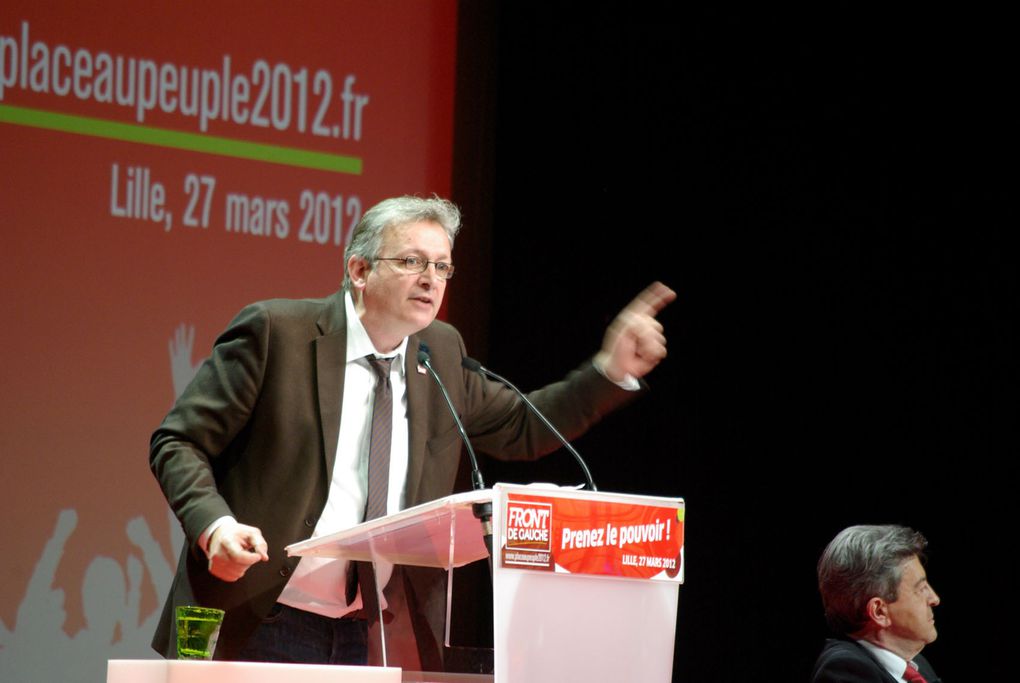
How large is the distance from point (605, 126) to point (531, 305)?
2.23ft

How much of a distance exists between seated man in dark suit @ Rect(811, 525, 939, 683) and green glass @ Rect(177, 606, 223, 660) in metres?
1.69

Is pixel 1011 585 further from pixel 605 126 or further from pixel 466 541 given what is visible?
pixel 466 541

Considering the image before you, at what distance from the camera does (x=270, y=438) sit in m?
2.57

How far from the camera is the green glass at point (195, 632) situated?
6.26 feet

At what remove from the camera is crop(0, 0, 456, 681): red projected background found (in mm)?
3861

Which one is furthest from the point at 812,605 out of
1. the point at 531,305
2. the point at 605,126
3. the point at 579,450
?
the point at 605,126

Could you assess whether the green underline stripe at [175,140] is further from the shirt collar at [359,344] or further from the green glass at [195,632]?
the green glass at [195,632]

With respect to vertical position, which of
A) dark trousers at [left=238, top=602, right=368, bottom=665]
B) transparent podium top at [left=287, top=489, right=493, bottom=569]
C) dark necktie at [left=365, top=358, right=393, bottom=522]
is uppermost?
dark necktie at [left=365, top=358, right=393, bottom=522]

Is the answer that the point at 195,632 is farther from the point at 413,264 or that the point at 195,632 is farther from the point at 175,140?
the point at 175,140

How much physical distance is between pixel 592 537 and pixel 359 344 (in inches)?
37.2

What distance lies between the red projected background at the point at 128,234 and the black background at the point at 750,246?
549 millimetres

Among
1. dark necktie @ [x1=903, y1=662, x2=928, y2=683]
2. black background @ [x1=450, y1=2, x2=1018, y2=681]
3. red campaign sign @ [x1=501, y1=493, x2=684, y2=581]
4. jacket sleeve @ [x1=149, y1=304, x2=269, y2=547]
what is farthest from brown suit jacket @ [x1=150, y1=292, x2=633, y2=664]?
black background @ [x1=450, y1=2, x2=1018, y2=681]

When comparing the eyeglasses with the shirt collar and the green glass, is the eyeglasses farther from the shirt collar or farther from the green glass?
the green glass

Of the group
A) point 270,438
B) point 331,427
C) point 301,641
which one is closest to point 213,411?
point 270,438
